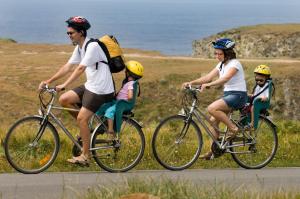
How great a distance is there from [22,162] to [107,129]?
1.29 meters

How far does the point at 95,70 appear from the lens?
8797mm

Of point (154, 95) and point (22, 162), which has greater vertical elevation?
point (22, 162)

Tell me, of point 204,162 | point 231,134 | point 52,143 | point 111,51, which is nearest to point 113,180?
point 52,143

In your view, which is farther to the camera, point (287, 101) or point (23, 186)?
point (287, 101)

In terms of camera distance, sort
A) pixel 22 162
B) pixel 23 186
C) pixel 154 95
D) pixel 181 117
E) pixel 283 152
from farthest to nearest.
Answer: pixel 154 95 < pixel 283 152 < pixel 181 117 < pixel 22 162 < pixel 23 186

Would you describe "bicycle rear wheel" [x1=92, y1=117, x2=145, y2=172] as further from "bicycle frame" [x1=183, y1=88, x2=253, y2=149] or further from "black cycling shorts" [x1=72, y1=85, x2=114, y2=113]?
"bicycle frame" [x1=183, y1=88, x2=253, y2=149]

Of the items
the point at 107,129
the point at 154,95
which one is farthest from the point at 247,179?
the point at 154,95

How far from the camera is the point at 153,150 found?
949 centimetres

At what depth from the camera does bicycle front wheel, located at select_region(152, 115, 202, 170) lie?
9617mm

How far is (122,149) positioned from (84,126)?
3.09 feet

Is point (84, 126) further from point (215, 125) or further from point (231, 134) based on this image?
point (231, 134)

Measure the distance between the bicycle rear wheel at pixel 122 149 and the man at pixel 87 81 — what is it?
231 millimetres

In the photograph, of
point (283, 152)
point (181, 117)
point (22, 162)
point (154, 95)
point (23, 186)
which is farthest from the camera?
point (154, 95)

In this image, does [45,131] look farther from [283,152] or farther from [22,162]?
[283,152]
